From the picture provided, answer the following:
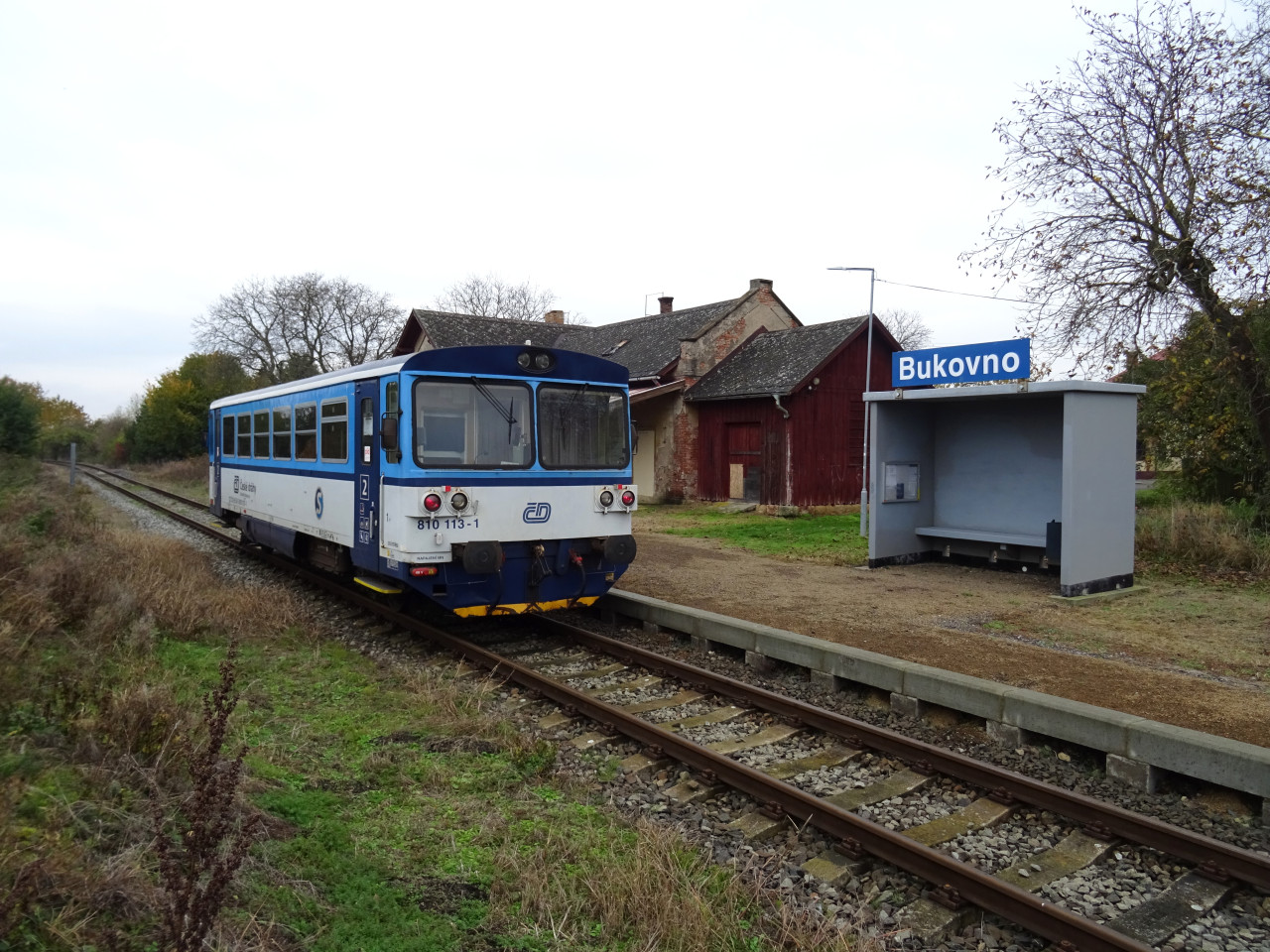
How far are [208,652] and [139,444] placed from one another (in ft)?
163

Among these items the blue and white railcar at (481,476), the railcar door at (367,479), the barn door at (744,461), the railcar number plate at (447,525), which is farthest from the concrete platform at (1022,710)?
the barn door at (744,461)

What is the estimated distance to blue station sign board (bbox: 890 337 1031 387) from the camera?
11281 mm

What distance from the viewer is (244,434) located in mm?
13922

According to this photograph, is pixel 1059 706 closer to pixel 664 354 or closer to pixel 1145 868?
pixel 1145 868

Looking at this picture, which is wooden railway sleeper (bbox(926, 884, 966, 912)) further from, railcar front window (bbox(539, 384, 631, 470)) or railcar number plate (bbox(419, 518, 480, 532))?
railcar front window (bbox(539, 384, 631, 470))

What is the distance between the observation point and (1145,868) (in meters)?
4.54

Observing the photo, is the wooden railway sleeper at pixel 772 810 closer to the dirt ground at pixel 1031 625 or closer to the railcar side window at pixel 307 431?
→ the dirt ground at pixel 1031 625

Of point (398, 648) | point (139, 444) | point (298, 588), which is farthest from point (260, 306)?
point (398, 648)

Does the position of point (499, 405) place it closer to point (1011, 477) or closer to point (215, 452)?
point (1011, 477)

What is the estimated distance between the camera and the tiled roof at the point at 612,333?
26219 millimetres

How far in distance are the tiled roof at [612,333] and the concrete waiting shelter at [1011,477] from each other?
1207cm

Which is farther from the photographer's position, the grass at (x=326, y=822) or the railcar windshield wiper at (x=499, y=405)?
the railcar windshield wiper at (x=499, y=405)

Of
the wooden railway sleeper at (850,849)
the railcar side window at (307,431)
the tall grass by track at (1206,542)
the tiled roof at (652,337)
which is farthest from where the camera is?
the tiled roof at (652,337)

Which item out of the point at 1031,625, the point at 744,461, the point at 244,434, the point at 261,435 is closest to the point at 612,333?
the point at 744,461
